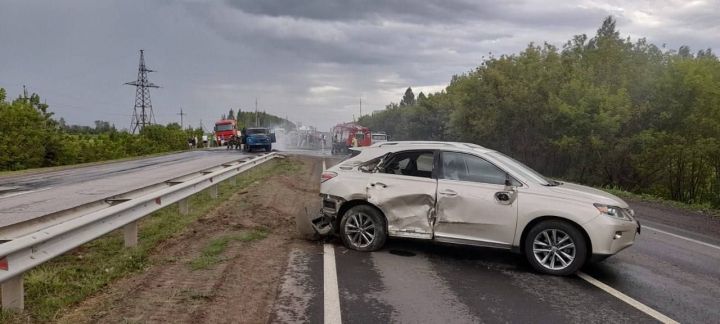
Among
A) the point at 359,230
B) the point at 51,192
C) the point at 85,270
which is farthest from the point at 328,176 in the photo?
the point at 51,192

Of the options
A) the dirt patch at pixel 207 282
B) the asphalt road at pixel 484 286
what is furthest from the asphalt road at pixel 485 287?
the dirt patch at pixel 207 282

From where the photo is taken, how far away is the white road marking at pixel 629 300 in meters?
5.19

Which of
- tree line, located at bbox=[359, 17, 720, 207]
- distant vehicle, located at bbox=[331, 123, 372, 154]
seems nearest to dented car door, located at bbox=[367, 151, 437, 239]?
tree line, located at bbox=[359, 17, 720, 207]

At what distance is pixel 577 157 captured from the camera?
87.5 feet

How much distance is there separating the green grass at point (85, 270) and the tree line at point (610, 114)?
19.2 metres

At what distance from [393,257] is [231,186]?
29.3ft

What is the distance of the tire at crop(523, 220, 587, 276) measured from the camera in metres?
6.55

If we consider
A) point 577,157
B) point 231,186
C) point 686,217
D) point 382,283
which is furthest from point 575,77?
point 382,283

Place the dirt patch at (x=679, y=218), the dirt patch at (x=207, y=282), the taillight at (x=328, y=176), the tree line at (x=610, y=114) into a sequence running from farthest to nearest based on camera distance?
the tree line at (x=610, y=114), the dirt patch at (x=679, y=218), the taillight at (x=328, y=176), the dirt patch at (x=207, y=282)

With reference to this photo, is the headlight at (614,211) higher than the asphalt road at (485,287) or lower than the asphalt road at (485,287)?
higher

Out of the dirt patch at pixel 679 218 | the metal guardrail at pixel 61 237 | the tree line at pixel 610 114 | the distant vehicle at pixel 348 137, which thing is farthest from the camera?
the distant vehicle at pixel 348 137

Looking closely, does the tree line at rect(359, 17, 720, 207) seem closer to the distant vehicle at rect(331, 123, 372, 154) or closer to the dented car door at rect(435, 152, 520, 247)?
the distant vehicle at rect(331, 123, 372, 154)

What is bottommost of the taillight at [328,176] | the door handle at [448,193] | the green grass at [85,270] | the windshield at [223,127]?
the green grass at [85,270]

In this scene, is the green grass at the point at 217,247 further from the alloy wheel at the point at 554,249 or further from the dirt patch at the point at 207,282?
the alloy wheel at the point at 554,249
